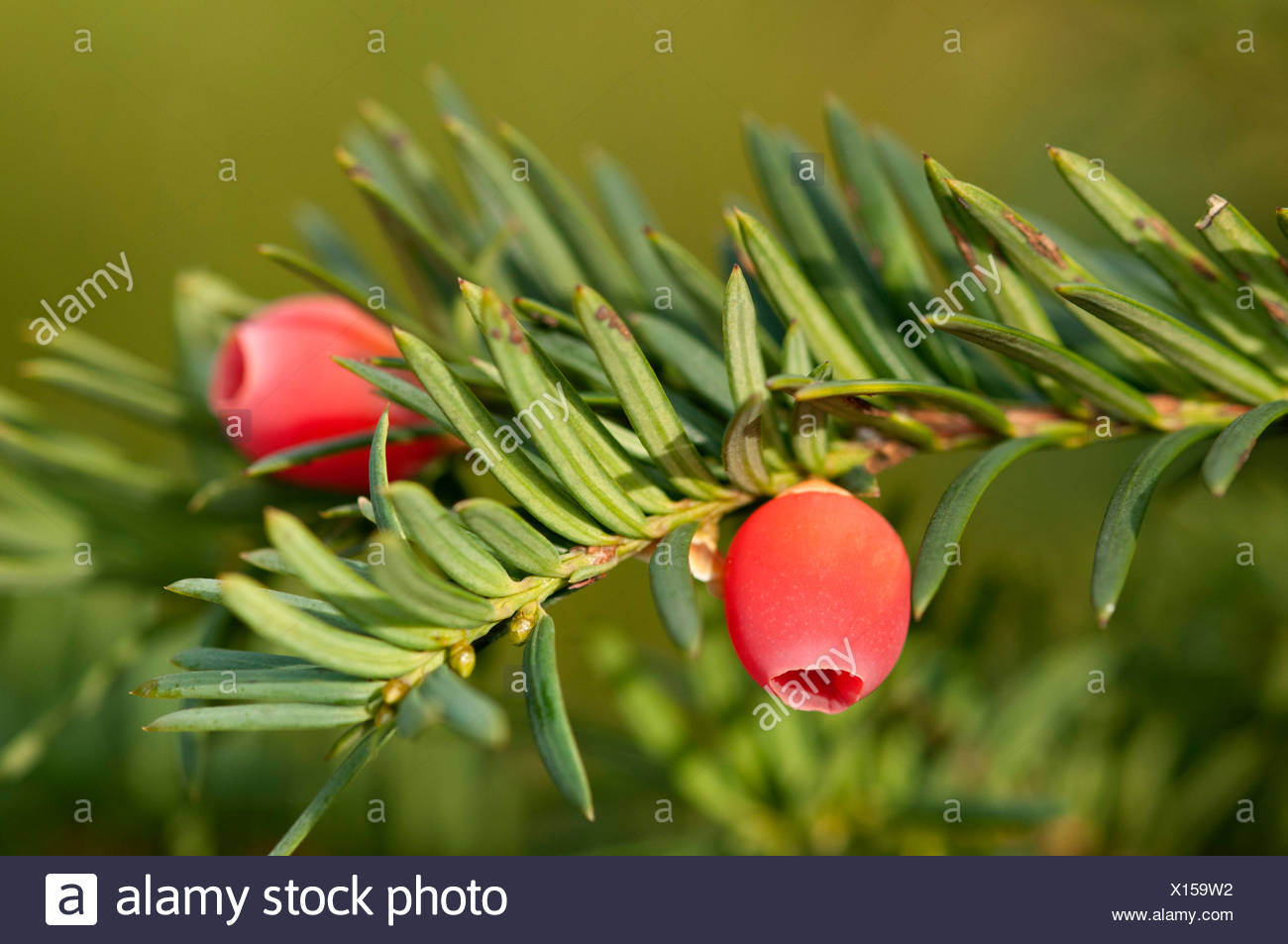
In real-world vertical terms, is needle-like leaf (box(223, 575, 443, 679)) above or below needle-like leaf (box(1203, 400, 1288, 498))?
below

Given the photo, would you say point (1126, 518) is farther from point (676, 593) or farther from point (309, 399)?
point (309, 399)

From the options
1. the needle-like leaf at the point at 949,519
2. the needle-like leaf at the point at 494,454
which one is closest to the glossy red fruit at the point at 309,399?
the needle-like leaf at the point at 494,454

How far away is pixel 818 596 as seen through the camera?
334 mm

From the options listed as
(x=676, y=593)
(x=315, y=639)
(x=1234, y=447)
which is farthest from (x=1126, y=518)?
(x=315, y=639)

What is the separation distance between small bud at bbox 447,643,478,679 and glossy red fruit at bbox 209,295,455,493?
154 mm

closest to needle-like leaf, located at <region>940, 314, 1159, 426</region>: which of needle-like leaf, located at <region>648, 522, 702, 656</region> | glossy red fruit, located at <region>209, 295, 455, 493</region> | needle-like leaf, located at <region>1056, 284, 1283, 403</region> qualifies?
needle-like leaf, located at <region>1056, 284, 1283, 403</region>

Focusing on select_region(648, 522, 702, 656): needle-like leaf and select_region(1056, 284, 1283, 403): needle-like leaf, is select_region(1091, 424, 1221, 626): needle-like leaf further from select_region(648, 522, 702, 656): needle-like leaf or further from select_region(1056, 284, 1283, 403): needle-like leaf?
select_region(648, 522, 702, 656): needle-like leaf

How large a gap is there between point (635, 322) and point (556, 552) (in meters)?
0.12

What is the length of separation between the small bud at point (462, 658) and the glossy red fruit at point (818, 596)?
3.7 inches

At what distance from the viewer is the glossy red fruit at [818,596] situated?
1.10 feet

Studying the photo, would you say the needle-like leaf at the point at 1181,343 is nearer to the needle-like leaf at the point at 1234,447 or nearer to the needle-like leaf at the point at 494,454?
the needle-like leaf at the point at 1234,447

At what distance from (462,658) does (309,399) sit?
207mm

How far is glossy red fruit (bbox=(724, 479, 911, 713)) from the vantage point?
334 millimetres
